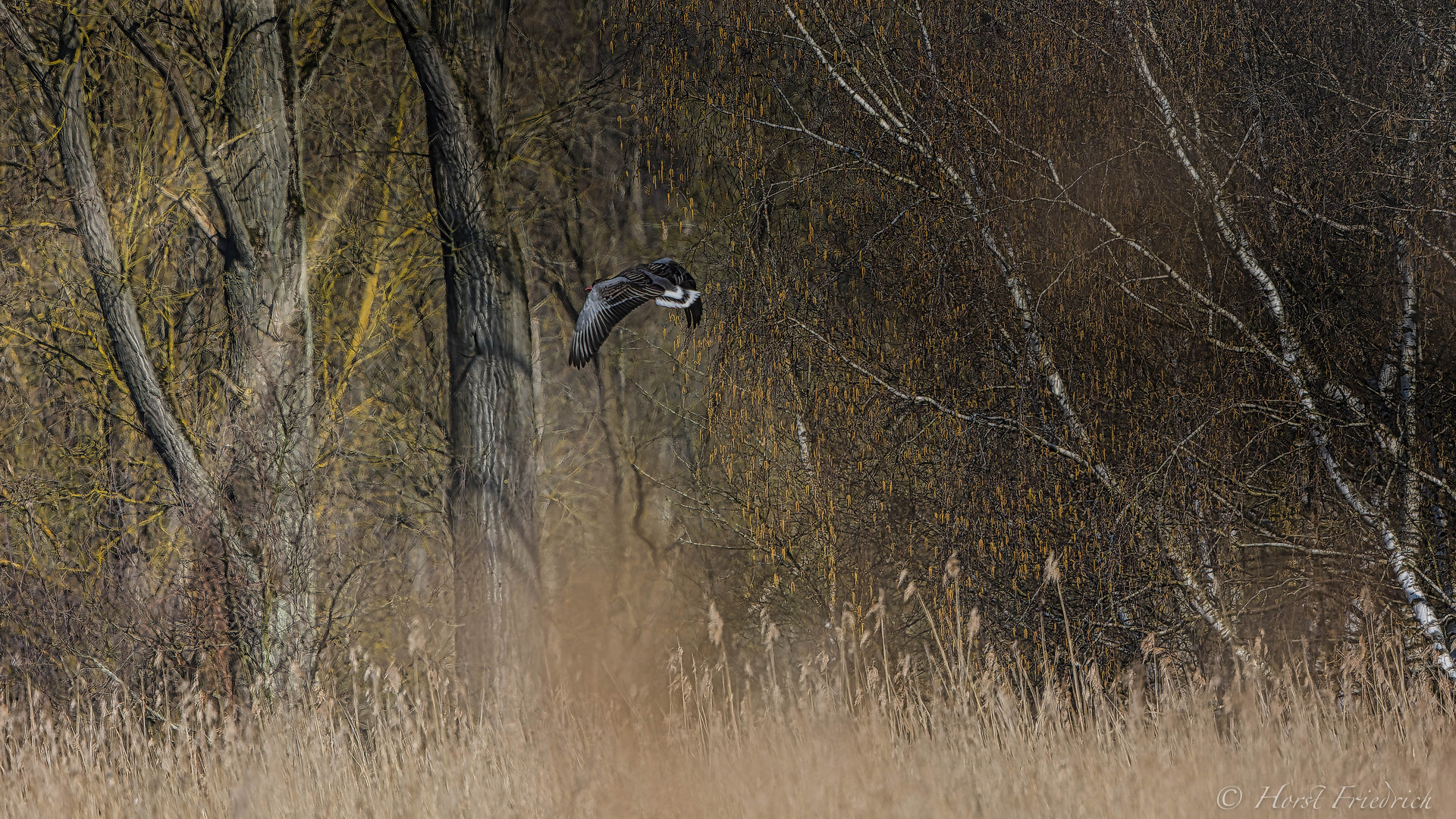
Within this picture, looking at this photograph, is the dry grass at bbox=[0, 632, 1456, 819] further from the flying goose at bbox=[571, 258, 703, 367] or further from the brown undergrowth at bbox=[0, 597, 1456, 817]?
the flying goose at bbox=[571, 258, 703, 367]

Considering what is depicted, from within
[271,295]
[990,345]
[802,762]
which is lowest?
[802,762]

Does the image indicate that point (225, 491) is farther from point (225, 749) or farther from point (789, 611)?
point (789, 611)

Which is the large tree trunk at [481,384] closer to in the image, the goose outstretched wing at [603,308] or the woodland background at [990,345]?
the woodland background at [990,345]

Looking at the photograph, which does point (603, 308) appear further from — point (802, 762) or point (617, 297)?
point (802, 762)

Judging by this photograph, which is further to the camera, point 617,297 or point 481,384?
point 481,384

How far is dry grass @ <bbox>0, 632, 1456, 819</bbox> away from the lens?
3455 millimetres

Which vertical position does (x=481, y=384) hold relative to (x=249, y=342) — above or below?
below

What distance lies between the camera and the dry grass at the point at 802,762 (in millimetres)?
3455

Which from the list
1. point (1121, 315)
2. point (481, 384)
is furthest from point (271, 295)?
point (1121, 315)

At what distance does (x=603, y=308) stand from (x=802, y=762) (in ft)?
8.54

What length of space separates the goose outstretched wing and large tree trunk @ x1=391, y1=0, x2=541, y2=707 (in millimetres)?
961

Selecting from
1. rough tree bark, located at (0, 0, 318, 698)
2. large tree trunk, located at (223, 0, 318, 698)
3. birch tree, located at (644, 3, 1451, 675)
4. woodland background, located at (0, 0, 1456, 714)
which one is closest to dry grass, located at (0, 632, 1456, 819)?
woodland background, located at (0, 0, 1456, 714)

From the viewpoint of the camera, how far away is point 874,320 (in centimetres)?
566

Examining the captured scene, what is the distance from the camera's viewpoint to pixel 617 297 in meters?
5.68
